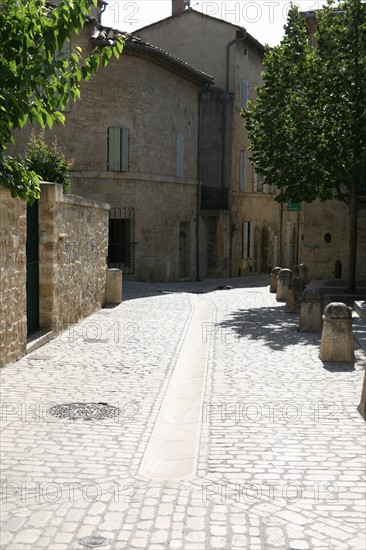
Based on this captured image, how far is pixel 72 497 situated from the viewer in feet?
16.2

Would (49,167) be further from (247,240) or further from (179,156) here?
(247,240)

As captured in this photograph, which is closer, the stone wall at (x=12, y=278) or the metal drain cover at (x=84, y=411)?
the metal drain cover at (x=84, y=411)

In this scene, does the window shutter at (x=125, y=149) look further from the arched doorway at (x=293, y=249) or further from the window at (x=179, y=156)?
the arched doorway at (x=293, y=249)

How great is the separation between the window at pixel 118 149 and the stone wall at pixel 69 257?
301 inches

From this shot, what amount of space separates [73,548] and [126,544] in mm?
318

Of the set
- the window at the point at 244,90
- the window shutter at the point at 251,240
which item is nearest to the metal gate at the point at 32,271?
the window at the point at 244,90

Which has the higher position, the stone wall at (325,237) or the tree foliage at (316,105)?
the tree foliage at (316,105)

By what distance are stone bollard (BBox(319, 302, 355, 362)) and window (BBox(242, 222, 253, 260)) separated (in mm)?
21755

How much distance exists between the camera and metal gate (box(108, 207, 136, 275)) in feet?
76.8

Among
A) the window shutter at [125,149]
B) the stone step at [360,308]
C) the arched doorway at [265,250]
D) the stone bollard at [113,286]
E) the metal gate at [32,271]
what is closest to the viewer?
the metal gate at [32,271]

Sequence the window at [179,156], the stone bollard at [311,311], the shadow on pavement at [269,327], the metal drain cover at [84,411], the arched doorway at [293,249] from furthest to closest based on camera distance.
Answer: the arched doorway at [293,249]
the window at [179,156]
the stone bollard at [311,311]
the shadow on pavement at [269,327]
the metal drain cover at [84,411]

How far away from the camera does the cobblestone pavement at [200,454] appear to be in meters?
4.44

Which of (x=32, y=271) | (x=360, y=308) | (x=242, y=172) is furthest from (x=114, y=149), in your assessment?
(x=32, y=271)

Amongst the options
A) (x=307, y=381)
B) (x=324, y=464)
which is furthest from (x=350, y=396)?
(x=324, y=464)
